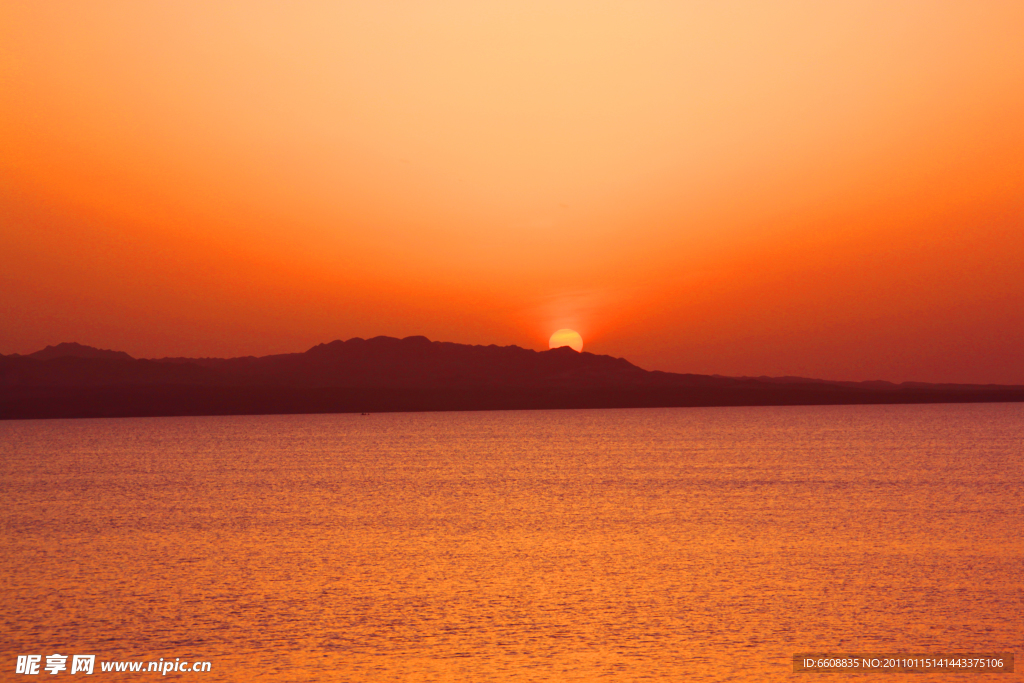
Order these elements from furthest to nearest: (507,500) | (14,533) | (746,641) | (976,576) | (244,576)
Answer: (507,500) → (14,533) → (244,576) → (976,576) → (746,641)

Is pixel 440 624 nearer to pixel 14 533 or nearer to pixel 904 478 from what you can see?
pixel 14 533

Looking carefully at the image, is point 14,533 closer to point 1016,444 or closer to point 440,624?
point 440,624

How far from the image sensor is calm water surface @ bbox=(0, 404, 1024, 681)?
2239 centimetres

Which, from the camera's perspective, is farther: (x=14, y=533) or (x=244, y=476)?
(x=244, y=476)

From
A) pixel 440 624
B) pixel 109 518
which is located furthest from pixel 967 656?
pixel 109 518

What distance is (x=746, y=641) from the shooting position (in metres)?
23.0

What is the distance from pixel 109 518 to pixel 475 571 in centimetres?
3147

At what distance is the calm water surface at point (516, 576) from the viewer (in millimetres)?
22391

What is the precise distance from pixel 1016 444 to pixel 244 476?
368 ft

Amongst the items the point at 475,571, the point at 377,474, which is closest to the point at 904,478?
the point at 377,474

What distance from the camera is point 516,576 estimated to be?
3244cm

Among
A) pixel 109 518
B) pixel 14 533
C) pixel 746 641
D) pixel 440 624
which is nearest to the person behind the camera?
pixel 746 641

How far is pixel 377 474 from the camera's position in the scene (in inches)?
3585

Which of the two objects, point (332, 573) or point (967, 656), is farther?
point (332, 573)
